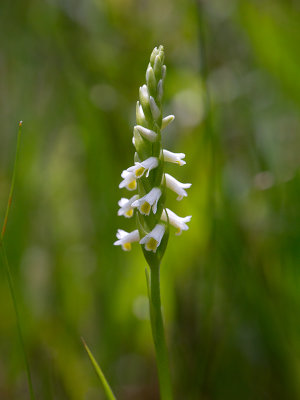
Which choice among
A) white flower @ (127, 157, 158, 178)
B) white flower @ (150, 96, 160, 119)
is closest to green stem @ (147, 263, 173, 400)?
white flower @ (127, 157, 158, 178)

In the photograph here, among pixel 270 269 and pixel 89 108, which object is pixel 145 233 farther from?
pixel 89 108

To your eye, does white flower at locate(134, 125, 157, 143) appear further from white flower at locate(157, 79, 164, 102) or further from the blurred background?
the blurred background

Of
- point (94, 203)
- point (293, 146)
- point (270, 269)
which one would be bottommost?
point (270, 269)

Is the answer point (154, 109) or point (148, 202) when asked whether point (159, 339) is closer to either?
point (148, 202)

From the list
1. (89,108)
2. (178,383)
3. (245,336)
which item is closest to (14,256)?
(89,108)

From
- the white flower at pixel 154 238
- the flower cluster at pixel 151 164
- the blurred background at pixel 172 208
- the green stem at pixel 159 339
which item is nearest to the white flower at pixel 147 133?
the flower cluster at pixel 151 164

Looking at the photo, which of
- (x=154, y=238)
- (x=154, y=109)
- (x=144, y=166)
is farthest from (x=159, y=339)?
(x=154, y=109)
